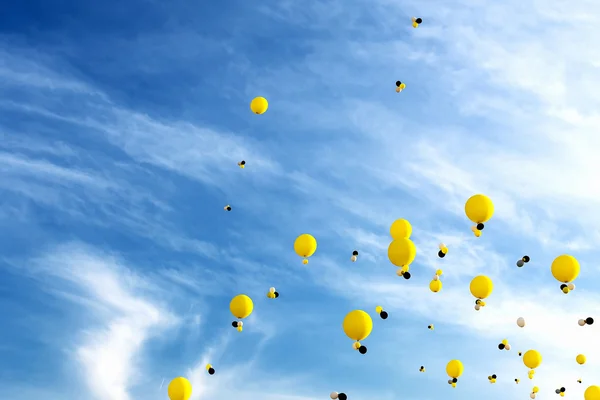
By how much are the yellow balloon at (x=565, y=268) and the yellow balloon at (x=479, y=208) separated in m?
2.55

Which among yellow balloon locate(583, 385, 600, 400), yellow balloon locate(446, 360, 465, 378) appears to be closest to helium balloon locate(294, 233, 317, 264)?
yellow balloon locate(446, 360, 465, 378)

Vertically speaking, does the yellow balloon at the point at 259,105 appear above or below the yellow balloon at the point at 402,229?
above

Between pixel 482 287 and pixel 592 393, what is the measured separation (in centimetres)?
448

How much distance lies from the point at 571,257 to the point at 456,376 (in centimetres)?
507

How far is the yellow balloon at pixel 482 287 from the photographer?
15461 millimetres

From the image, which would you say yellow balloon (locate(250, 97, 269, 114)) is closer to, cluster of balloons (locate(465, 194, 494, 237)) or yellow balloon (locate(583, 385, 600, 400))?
cluster of balloons (locate(465, 194, 494, 237))

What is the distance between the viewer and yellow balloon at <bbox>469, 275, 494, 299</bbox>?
15.5m

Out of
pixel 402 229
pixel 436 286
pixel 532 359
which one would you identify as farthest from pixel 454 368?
pixel 402 229

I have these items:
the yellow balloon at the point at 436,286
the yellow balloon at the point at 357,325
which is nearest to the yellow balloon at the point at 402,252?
the yellow balloon at the point at 357,325

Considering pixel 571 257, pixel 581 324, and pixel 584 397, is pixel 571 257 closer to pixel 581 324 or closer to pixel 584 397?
pixel 581 324

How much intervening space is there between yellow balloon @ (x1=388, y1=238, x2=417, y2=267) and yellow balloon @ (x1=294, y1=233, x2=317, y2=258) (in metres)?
2.43

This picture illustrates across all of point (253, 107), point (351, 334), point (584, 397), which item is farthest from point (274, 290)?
point (584, 397)

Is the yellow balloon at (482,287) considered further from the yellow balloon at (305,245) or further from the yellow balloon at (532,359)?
the yellow balloon at (305,245)

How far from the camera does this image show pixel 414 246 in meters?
14.5
